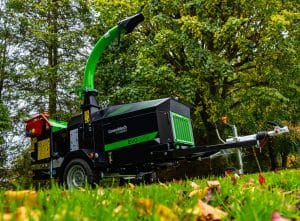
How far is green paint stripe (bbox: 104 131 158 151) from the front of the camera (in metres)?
7.14

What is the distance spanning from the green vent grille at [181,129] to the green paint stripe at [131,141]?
21.8 inches

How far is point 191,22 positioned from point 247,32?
8.74 feet

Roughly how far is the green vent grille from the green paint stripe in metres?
0.55

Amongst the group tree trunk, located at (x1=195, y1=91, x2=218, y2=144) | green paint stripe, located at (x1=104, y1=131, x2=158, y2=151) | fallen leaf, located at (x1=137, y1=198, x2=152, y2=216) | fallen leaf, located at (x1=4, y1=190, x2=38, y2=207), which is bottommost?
fallen leaf, located at (x1=137, y1=198, x2=152, y2=216)

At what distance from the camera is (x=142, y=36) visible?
15336 millimetres

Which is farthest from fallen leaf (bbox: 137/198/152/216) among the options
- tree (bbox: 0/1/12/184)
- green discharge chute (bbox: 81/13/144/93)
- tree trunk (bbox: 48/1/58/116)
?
tree (bbox: 0/1/12/184)

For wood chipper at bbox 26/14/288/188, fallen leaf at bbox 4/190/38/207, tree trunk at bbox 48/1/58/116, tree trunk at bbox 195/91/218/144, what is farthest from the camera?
tree trunk at bbox 48/1/58/116

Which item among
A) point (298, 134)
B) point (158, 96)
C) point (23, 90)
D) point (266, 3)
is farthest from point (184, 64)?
point (23, 90)

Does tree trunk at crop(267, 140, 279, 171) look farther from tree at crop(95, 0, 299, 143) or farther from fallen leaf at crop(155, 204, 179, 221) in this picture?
fallen leaf at crop(155, 204, 179, 221)

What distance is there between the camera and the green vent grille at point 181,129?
757 cm

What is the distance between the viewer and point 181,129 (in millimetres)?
7891

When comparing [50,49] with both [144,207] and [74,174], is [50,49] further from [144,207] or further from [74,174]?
[144,207]

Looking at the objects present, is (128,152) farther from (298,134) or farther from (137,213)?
(298,134)

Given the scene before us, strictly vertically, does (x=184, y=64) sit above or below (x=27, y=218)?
above
